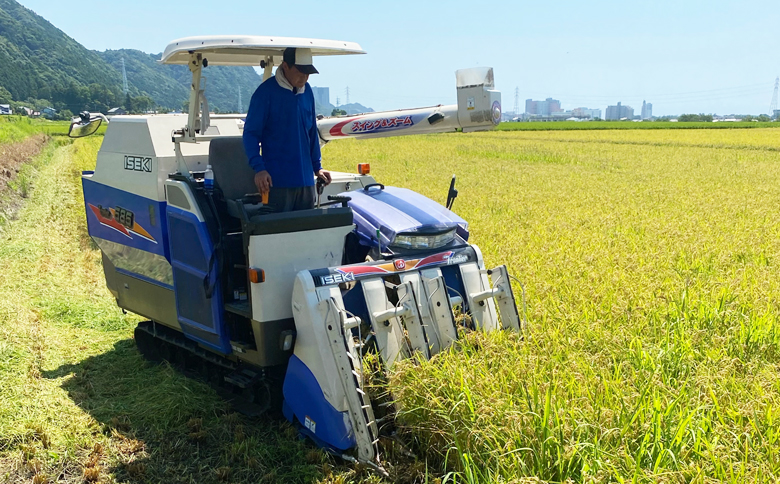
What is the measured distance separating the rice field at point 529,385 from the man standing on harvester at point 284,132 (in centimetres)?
147

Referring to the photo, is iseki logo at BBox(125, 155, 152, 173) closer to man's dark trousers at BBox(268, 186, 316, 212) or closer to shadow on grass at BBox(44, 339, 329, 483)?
man's dark trousers at BBox(268, 186, 316, 212)

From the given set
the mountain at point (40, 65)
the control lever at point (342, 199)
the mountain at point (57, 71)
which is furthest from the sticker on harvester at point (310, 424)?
the mountain at point (40, 65)

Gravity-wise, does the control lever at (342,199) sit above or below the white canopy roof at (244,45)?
below

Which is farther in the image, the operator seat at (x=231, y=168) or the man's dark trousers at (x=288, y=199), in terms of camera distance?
the operator seat at (x=231, y=168)

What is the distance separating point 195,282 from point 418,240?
5.21 feet

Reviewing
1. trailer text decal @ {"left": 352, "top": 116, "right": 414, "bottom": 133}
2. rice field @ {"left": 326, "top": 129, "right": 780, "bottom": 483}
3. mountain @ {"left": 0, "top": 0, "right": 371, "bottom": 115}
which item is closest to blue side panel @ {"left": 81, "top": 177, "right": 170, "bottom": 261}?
trailer text decal @ {"left": 352, "top": 116, "right": 414, "bottom": 133}

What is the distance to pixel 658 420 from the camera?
2998mm

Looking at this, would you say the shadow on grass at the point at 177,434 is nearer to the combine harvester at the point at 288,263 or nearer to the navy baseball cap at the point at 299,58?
the combine harvester at the point at 288,263

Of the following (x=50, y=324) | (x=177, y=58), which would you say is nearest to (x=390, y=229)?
(x=177, y=58)

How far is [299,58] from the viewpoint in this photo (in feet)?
14.2

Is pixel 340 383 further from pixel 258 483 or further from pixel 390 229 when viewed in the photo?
pixel 390 229

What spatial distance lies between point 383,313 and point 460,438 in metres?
0.88

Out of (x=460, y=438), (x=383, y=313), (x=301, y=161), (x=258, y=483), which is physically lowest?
(x=258, y=483)

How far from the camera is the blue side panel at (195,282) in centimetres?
442
